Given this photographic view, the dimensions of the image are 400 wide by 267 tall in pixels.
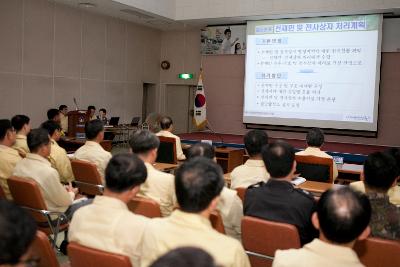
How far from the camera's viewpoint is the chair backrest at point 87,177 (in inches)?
153

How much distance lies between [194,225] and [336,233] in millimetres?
535

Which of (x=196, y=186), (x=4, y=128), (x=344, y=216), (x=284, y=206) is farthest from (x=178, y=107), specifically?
(x=344, y=216)

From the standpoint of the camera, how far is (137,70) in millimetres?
11406

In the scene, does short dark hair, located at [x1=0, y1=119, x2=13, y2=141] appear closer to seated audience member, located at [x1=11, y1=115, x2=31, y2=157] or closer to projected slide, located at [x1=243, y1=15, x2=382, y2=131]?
seated audience member, located at [x1=11, y1=115, x2=31, y2=157]

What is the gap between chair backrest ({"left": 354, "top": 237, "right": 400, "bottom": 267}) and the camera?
1.92 meters

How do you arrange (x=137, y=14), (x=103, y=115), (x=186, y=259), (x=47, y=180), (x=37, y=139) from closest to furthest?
A: (x=186, y=259)
(x=47, y=180)
(x=37, y=139)
(x=137, y=14)
(x=103, y=115)

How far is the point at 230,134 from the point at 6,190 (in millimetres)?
7190

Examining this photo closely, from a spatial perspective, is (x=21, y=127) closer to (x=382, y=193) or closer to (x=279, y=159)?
(x=279, y=159)

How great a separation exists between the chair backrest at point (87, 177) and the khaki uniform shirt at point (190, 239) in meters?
A: 2.30

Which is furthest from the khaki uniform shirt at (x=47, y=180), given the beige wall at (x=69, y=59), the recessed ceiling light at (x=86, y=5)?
the recessed ceiling light at (x=86, y=5)

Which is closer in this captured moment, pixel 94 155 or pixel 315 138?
pixel 94 155

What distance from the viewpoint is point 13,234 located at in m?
1.09

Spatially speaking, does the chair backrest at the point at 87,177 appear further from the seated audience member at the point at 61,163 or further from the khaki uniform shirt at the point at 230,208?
the khaki uniform shirt at the point at 230,208

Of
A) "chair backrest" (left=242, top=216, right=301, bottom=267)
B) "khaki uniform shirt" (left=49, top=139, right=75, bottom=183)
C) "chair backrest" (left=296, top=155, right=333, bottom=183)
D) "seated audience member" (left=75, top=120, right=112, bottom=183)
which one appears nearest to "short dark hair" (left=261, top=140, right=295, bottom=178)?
"chair backrest" (left=242, top=216, right=301, bottom=267)
